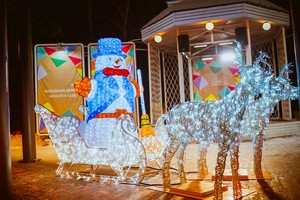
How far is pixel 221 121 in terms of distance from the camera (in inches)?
138

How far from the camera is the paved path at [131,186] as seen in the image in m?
3.76

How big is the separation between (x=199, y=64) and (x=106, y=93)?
19.3 ft

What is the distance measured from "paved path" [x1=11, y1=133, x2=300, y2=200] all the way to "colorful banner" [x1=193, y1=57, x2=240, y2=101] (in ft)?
12.1

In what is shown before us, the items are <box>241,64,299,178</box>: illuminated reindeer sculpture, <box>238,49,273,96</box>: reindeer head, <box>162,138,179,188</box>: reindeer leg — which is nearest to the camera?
<box>238,49,273,96</box>: reindeer head

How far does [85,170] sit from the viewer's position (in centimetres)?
580

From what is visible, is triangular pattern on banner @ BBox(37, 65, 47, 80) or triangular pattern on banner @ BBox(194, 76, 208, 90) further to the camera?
triangular pattern on banner @ BBox(194, 76, 208, 90)

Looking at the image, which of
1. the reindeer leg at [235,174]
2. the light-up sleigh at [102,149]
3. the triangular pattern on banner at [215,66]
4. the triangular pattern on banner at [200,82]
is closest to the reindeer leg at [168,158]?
the light-up sleigh at [102,149]

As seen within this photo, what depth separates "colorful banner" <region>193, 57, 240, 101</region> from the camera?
10.2 meters

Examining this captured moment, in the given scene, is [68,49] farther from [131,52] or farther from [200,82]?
[200,82]

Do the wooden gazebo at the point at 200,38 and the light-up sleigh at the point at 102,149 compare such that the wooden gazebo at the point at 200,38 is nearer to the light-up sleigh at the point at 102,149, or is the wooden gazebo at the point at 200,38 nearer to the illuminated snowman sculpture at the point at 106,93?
the illuminated snowman sculpture at the point at 106,93

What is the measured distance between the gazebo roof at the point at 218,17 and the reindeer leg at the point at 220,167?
559 centimetres

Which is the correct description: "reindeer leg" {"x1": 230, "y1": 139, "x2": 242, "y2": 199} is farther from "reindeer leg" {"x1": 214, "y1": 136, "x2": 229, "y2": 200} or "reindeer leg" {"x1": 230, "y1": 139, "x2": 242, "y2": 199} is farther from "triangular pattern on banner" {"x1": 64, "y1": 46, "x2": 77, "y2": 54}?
"triangular pattern on banner" {"x1": 64, "y1": 46, "x2": 77, "y2": 54}

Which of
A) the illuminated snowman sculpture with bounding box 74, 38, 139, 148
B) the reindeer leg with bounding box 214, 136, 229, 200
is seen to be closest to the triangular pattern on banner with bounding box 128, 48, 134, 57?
the illuminated snowman sculpture with bounding box 74, 38, 139, 148

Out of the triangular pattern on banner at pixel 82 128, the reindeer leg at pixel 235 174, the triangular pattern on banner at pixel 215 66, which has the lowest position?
the reindeer leg at pixel 235 174
